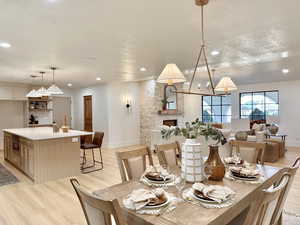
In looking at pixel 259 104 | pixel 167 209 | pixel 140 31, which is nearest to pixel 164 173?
pixel 167 209

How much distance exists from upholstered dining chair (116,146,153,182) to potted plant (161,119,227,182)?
53cm

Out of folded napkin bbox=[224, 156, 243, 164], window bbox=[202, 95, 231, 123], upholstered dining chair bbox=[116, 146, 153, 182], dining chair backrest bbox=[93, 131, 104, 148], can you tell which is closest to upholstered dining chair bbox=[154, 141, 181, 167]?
upholstered dining chair bbox=[116, 146, 153, 182]

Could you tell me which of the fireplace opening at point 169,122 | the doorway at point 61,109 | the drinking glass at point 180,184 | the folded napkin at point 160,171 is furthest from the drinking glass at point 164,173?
the doorway at point 61,109

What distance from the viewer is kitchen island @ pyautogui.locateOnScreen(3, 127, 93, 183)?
4.14 meters

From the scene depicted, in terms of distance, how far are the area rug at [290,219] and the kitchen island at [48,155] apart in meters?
3.88

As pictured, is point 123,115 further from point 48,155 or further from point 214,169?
point 214,169

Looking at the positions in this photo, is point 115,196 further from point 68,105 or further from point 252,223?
point 68,105

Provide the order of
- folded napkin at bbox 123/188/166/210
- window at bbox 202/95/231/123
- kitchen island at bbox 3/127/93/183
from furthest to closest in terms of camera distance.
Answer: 1. window at bbox 202/95/231/123
2. kitchen island at bbox 3/127/93/183
3. folded napkin at bbox 123/188/166/210

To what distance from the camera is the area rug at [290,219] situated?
2523mm

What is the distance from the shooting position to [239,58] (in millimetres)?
4434

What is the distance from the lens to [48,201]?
3.26 meters

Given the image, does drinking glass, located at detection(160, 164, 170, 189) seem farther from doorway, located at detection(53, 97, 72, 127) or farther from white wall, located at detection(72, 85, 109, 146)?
doorway, located at detection(53, 97, 72, 127)

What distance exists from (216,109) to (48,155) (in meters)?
8.34

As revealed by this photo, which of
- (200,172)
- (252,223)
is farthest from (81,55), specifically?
(252,223)
